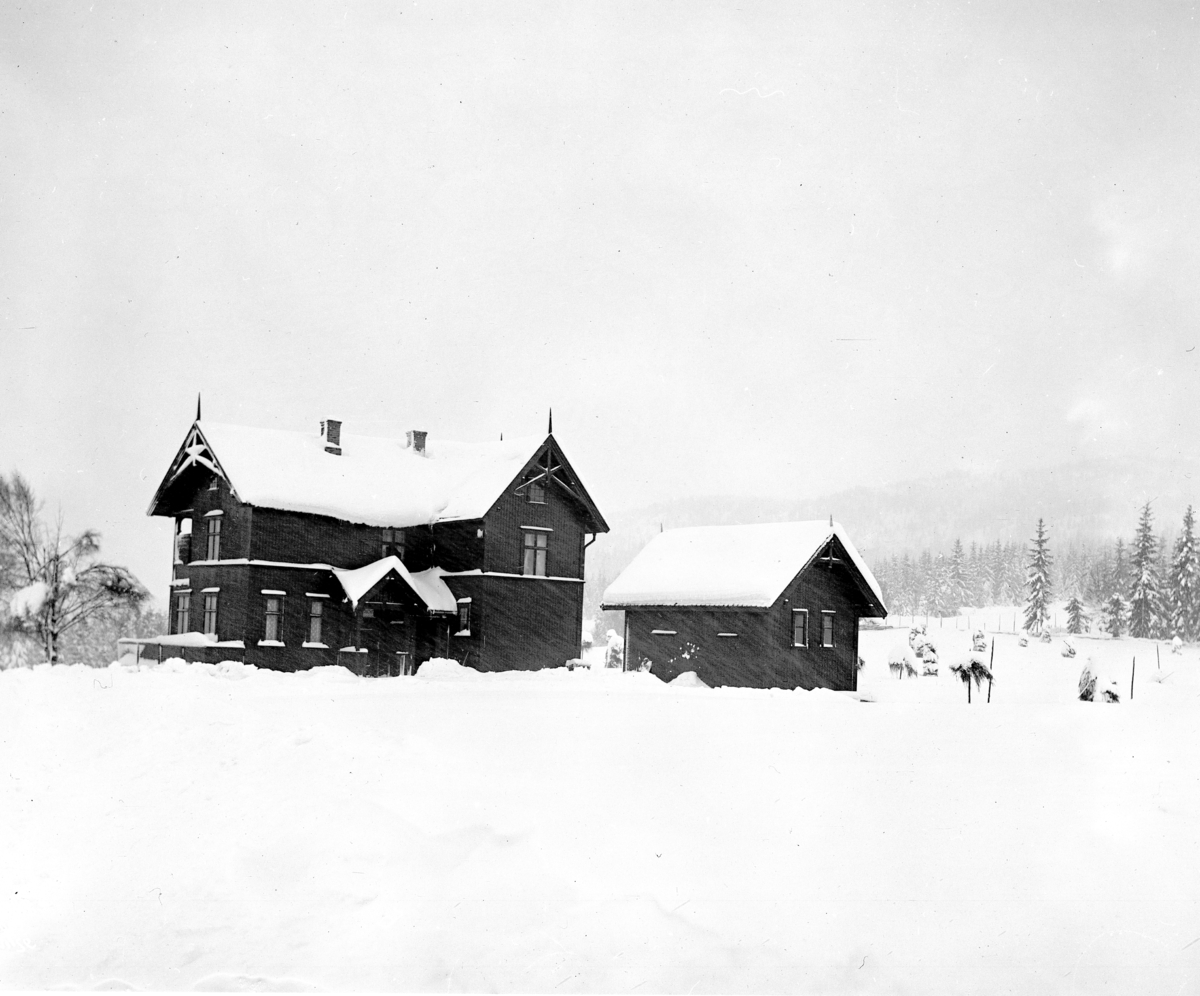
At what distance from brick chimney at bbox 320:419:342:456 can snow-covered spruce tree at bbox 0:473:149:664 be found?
27.3ft

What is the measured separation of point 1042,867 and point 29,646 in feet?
115

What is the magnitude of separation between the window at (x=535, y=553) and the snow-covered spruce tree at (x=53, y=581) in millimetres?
14428

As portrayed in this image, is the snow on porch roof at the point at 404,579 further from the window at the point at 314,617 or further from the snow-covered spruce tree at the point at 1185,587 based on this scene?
the snow-covered spruce tree at the point at 1185,587

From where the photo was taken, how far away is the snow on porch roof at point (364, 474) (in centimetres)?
3203

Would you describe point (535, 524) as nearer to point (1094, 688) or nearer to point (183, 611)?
point (183, 611)

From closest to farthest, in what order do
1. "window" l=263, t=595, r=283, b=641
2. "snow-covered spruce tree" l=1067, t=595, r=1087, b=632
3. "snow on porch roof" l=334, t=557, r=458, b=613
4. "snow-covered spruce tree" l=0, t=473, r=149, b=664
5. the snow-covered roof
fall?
"snow-covered spruce tree" l=1067, t=595, r=1087, b=632 → the snow-covered roof → "snow on porch roof" l=334, t=557, r=458, b=613 → "window" l=263, t=595, r=283, b=641 → "snow-covered spruce tree" l=0, t=473, r=149, b=664

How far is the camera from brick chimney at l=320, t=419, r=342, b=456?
114ft

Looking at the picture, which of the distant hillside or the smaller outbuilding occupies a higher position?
the distant hillside

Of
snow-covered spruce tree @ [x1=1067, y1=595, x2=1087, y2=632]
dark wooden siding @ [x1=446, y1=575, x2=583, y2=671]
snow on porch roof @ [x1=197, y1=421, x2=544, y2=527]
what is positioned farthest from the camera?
dark wooden siding @ [x1=446, y1=575, x2=583, y2=671]

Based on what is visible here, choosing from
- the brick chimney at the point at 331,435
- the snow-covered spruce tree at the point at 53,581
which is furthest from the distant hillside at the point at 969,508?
the snow-covered spruce tree at the point at 53,581

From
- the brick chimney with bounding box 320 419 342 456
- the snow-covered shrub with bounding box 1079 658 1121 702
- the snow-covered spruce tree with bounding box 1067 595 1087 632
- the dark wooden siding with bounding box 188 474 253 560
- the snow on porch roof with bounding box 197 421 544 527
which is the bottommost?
the snow-covered shrub with bounding box 1079 658 1121 702

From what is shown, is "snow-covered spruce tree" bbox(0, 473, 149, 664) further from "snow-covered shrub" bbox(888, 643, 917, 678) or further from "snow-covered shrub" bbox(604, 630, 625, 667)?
"snow-covered shrub" bbox(888, 643, 917, 678)

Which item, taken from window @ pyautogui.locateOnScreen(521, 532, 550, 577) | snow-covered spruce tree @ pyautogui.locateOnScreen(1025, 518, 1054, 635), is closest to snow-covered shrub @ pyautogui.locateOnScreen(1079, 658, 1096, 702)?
snow-covered spruce tree @ pyautogui.locateOnScreen(1025, 518, 1054, 635)

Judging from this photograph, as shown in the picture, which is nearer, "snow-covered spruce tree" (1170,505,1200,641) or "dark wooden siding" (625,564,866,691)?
"snow-covered spruce tree" (1170,505,1200,641)
